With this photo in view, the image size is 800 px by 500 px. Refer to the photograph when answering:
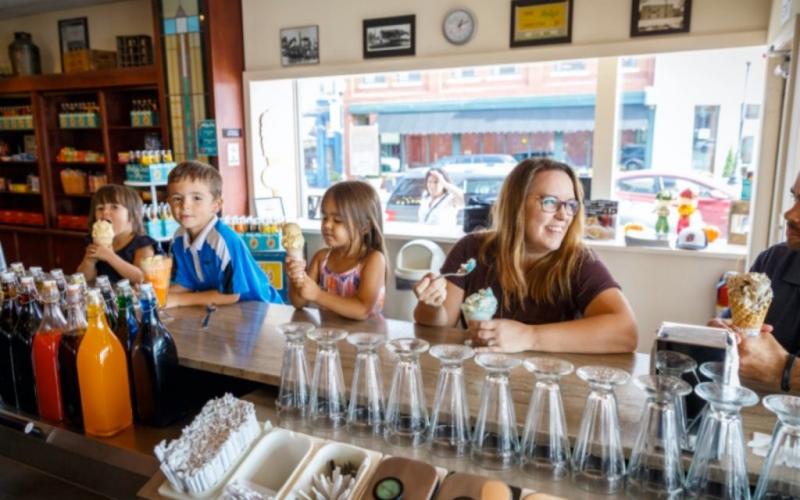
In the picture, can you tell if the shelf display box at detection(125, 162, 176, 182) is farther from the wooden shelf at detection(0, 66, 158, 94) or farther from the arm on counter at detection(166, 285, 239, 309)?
the arm on counter at detection(166, 285, 239, 309)

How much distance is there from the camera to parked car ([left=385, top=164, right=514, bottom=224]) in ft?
16.6

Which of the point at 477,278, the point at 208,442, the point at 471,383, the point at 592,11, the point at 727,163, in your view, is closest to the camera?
the point at 208,442

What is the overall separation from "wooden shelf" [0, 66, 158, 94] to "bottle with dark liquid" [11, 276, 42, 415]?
409 cm

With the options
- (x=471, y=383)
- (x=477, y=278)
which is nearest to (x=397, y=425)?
(x=471, y=383)

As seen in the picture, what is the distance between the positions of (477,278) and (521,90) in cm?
360

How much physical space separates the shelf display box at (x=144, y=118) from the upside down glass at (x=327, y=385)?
4.74 metres

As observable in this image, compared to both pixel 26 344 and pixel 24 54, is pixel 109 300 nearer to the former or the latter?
pixel 26 344

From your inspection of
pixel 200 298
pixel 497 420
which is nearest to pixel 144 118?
pixel 200 298

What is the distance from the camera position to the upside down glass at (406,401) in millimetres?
1144

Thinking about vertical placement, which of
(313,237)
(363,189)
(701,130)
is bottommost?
(313,237)

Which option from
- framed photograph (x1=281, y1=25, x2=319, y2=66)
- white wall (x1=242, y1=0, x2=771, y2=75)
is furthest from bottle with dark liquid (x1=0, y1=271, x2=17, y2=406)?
framed photograph (x1=281, y1=25, x2=319, y2=66)

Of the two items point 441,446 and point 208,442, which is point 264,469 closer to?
point 208,442

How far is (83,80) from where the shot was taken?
541cm

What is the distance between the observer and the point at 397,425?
1.18 metres
